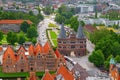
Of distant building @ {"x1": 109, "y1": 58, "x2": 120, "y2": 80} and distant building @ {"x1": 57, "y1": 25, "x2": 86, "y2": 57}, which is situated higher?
distant building @ {"x1": 109, "y1": 58, "x2": 120, "y2": 80}

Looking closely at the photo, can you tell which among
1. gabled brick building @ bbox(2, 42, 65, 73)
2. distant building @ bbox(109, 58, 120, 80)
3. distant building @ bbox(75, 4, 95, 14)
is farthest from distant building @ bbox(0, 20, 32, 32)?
distant building @ bbox(75, 4, 95, 14)

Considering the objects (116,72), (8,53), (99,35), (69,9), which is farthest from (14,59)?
(69,9)

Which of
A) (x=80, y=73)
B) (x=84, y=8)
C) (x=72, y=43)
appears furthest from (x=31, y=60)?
(x=84, y=8)

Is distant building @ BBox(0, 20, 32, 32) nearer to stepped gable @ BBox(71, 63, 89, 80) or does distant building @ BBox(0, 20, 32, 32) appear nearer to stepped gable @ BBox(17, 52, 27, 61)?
stepped gable @ BBox(17, 52, 27, 61)

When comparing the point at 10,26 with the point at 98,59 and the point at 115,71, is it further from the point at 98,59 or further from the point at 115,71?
the point at 115,71

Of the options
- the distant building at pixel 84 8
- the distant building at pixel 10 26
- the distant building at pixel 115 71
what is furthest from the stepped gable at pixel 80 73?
the distant building at pixel 84 8
